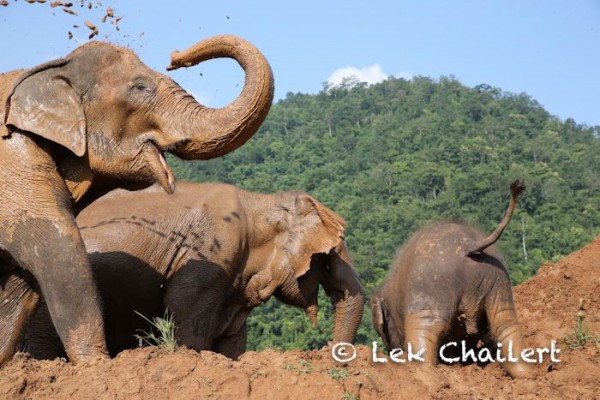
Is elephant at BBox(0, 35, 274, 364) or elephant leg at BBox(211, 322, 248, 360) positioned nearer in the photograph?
elephant at BBox(0, 35, 274, 364)

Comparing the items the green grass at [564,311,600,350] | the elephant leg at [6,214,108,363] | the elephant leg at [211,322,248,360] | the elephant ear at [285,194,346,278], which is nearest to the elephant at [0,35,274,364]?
the elephant leg at [6,214,108,363]

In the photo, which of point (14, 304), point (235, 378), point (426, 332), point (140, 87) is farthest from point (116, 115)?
point (426, 332)

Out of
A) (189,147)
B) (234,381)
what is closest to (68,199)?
(189,147)

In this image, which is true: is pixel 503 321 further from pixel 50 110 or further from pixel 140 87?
pixel 50 110

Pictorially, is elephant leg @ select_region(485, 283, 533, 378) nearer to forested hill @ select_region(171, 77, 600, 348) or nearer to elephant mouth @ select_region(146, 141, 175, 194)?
elephant mouth @ select_region(146, 141, 175, 194)

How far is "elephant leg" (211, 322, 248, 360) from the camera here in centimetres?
1105

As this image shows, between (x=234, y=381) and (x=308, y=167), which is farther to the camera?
(x=308, y=167)

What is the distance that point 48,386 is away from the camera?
605cm

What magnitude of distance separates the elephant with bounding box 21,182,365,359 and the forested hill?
22954 millimetres

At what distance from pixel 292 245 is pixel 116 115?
3914 millimetres

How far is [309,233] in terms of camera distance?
11078 mm

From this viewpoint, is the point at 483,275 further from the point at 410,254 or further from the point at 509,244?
the point at 509,244

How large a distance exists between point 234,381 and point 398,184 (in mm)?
61191

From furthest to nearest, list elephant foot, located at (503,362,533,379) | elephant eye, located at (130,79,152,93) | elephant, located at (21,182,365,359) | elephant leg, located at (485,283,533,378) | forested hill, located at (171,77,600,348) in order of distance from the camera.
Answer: forested hill, located at (171,77,600,348) → elephant leg, located at (485,283,533,378) → elephant foot, located at (503,362,533,379) → elephant, located at (21,182,365,359) → elephant eye, located at (130,79,152,93)
